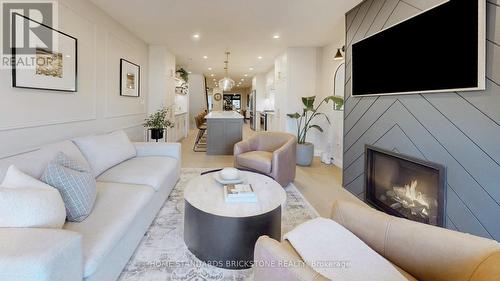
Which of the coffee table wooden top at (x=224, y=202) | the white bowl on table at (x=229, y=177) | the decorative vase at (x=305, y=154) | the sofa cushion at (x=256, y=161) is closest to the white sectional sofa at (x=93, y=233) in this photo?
the coffee table wooden top at (x=224, y=202)

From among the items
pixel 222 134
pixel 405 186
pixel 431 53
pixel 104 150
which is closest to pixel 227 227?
pixel 104 150

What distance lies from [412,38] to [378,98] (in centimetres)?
72

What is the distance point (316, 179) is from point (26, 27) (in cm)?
396

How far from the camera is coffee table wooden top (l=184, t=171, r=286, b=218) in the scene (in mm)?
1898

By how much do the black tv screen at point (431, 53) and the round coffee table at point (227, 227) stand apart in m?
1.63

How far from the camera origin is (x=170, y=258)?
1968 mm

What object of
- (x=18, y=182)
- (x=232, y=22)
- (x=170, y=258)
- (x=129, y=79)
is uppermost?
(x=232, y=22)

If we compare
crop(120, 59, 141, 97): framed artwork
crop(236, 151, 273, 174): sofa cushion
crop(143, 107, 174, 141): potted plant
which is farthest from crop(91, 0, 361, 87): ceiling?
crop(236, 151, 273, 174): sofa cushion

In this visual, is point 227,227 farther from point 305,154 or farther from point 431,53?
point 305,154

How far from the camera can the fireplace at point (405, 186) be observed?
2.23m

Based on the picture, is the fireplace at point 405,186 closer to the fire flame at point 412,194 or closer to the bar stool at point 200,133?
the fire flame at point 412,194

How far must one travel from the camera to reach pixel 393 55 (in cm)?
268

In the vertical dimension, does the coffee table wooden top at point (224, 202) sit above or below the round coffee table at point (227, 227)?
above

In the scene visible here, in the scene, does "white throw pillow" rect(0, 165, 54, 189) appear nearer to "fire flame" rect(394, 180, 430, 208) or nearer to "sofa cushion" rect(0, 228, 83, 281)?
"sofa cushion" rect(0, 228, 83, 281)
